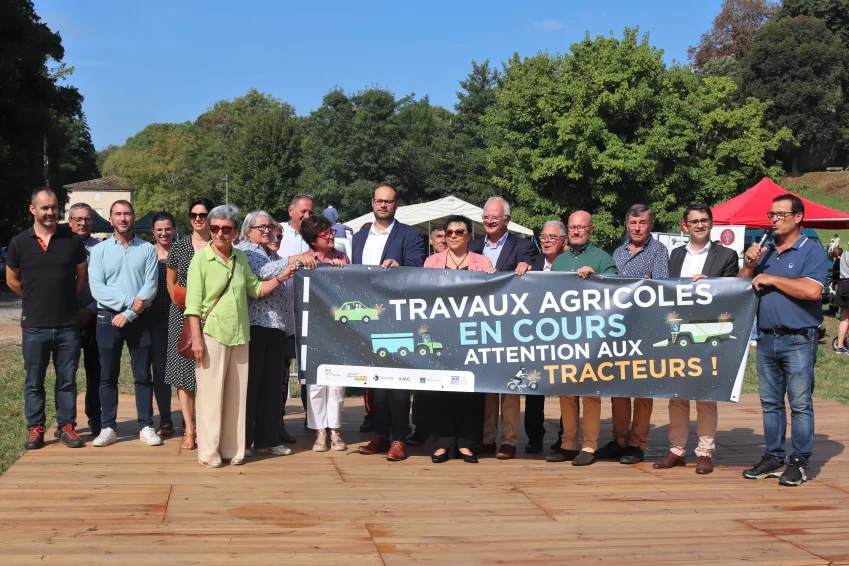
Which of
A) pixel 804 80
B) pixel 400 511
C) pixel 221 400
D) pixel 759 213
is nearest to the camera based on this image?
pixel 400 511

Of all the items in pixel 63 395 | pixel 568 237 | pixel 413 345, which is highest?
pixel 568 237

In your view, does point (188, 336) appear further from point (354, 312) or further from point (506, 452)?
point (506, 452)

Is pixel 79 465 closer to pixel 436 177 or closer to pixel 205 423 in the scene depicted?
pixel 205 423

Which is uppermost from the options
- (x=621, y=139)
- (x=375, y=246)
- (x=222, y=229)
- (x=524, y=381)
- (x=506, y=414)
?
(x=621, y=139)

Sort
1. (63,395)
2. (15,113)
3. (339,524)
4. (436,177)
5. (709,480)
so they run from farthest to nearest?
(436,177) → (15,113) → (63,395) → (709,480) → (339,524)

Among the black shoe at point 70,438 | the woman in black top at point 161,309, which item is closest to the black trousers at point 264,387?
the woman in black top at point 161,309

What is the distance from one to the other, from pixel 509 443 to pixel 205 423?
7.69ft

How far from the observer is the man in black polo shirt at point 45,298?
699 centimetres

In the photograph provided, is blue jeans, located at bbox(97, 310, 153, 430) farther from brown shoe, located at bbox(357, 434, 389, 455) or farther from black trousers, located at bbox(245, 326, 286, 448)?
brown shoe, located at bbox(357, 434, 389, 455)

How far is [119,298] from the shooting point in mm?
7137

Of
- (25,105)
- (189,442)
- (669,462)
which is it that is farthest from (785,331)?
(25,105)

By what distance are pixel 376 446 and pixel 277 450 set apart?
0.78 metres

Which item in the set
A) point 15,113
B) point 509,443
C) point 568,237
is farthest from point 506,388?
point 15,113

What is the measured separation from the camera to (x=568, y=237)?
7199mm
